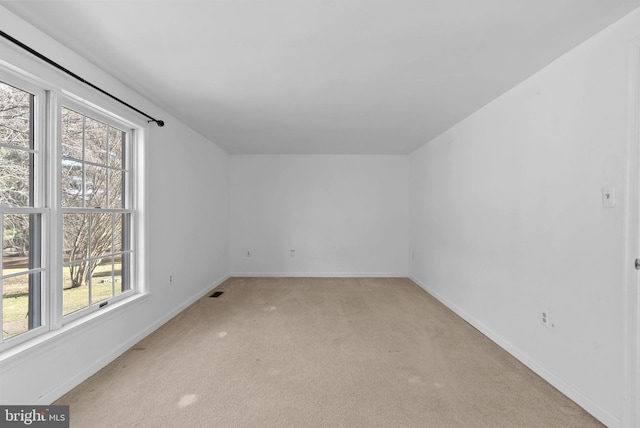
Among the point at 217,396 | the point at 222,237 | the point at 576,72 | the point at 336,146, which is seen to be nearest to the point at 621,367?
the point at 576,72

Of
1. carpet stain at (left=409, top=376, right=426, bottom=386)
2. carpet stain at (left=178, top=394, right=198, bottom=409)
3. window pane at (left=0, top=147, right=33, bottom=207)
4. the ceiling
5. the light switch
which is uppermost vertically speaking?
the ceiling

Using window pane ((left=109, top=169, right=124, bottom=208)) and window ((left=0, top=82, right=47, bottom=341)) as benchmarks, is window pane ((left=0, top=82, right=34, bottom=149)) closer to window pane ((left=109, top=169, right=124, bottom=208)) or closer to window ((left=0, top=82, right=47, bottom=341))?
window ((left=0, top=82, right=47, bottom=341))

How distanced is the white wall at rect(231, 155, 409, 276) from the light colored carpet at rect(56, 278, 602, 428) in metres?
2.26

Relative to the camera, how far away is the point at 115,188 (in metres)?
2.91

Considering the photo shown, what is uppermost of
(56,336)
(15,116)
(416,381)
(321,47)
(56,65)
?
(321,47)

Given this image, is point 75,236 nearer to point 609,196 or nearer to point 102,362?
point 102,362

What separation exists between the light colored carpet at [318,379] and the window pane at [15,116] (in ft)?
5.95

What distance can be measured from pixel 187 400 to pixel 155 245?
6.09 feet

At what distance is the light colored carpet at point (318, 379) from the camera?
1.90m

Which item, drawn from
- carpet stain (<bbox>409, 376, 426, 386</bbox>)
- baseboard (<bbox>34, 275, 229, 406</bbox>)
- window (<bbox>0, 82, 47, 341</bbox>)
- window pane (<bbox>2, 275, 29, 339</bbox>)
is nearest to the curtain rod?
window (<bbox>0, 82, 47, 341</bbox>)

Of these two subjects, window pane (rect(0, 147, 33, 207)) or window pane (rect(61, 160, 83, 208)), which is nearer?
window pane (rect(0, 147, 33, 207))

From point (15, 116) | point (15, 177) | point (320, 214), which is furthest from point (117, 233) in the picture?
point (320, 214)

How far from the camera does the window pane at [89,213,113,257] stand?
102 inches

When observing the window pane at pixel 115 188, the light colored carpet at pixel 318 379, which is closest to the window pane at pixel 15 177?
the window pane at pixel 115 188
